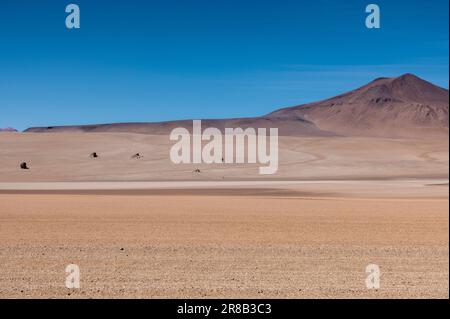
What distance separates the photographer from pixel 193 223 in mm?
23641

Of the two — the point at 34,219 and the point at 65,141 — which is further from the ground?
the point at 65,141

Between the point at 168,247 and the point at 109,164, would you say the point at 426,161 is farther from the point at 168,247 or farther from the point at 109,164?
the point at 168,247

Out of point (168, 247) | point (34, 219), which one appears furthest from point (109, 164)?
point (168, 247)

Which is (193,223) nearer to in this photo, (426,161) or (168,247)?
(168,247)

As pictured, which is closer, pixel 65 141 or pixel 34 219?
pixel 34 219

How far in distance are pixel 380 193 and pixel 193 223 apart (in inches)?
907

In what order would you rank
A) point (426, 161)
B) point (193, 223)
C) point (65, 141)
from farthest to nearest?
point (65, 141) < point (426, 161) < point (193, 223)

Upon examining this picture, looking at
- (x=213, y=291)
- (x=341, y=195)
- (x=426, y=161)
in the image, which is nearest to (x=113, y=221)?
(x=213, y=291)

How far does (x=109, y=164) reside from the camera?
7625 centimetres
